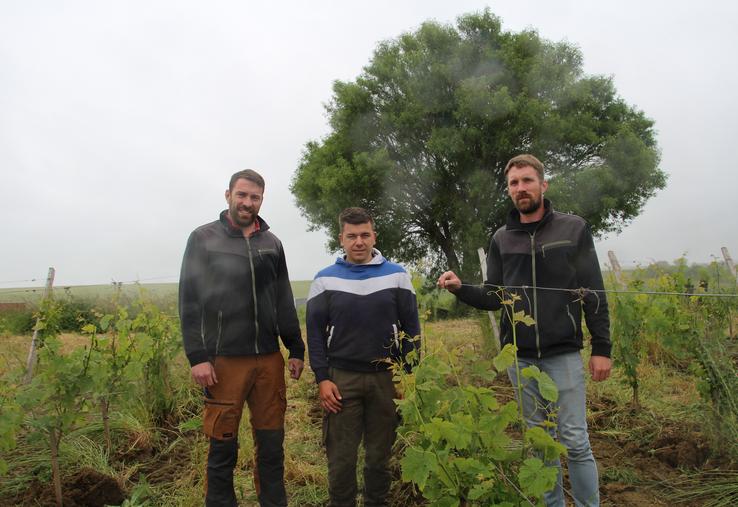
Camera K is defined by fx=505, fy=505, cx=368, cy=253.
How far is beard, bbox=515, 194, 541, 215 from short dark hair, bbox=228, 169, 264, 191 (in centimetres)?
143

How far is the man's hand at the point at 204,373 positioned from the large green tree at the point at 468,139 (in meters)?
13.1

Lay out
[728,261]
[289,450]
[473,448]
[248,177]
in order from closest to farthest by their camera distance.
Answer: [473,448] < [248,177] < [289,450] < [728,261]

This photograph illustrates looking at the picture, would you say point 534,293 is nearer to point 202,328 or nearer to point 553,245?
point 553,245

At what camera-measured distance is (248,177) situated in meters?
2.88

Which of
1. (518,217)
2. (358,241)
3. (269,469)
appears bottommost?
(269,469)

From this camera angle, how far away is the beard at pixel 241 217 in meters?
2.86

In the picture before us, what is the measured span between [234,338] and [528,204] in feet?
5.62

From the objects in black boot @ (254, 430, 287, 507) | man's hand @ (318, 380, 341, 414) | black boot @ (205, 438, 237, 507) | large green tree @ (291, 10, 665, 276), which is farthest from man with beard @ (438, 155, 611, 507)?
large green tree @ (291, 10, 665, 276)

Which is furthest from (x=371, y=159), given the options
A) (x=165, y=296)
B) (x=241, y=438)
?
(x=241, y=438)

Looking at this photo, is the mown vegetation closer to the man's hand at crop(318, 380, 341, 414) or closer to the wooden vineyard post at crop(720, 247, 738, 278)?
the man's hand at crop(318, 380, 341, 414)

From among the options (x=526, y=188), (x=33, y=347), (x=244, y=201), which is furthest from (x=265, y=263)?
(x=33, y=347)

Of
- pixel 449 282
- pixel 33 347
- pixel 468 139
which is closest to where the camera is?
pixel 449 282

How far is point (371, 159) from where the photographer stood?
1532 cm

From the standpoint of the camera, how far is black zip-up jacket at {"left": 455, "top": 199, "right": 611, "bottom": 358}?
7.98ft
